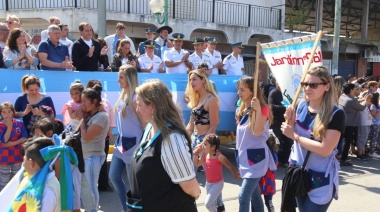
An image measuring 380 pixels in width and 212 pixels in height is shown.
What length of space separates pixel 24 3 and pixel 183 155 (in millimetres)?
16011

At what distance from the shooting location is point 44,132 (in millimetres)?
4637

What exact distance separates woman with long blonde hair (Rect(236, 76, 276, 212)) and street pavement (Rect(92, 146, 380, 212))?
59.4 inches

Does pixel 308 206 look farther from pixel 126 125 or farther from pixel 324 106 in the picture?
pixel 126 125

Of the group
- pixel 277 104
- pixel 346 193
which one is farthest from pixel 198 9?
pixel 346 193

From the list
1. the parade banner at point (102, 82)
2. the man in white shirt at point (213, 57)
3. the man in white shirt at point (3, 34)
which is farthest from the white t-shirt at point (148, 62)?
the man in white shirt at point (3, 34)

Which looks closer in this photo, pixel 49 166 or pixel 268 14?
pixel 49 166

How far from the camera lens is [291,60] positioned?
445 cm

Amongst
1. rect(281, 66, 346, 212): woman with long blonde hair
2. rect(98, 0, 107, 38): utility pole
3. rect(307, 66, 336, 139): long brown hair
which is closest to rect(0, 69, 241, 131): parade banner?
rect(281, 66, 346, 212): woman with long blonde hair

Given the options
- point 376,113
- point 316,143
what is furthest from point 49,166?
point 376,113

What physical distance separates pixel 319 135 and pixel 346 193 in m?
4.10

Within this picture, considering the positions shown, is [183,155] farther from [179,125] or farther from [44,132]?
[44,132]

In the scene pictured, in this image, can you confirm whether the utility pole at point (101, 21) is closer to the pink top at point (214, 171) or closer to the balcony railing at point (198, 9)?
the balcony railing at point (198, 9)

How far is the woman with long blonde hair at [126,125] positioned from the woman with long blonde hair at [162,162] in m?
2.22

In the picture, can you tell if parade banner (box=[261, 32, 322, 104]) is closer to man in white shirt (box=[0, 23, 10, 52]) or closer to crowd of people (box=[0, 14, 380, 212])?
crowd of people (box=[0, 14, 380, 212])
